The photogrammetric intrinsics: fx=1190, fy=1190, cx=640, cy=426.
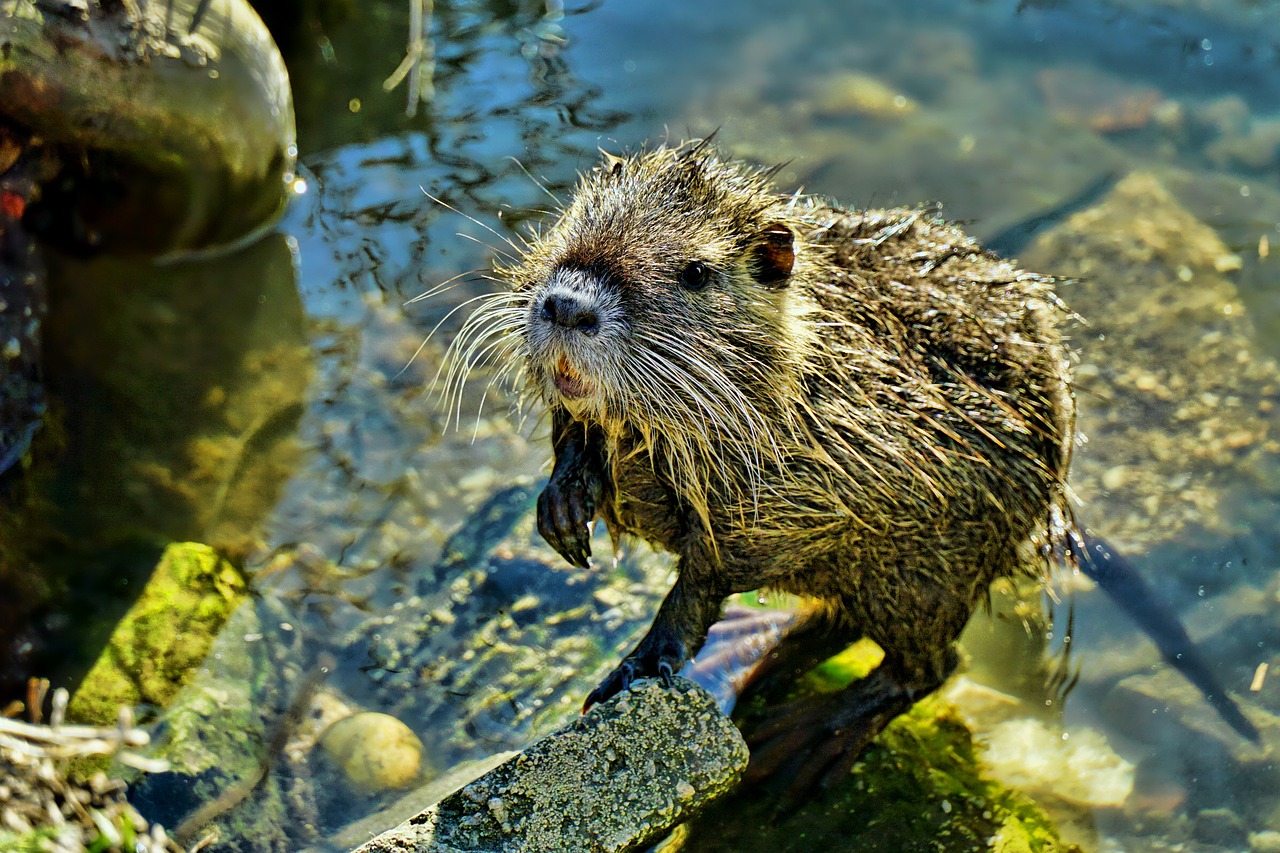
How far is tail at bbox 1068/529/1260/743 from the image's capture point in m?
3.44

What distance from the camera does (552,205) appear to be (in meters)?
4.99

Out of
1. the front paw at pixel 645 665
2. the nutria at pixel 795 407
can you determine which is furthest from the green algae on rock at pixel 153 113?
the front paw at pixel 645 665

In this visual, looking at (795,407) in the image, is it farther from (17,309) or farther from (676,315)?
(17,309)

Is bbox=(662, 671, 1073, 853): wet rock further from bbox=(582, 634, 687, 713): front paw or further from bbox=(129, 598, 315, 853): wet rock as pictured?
bbox=(129, 598, 315, 853): wet rock

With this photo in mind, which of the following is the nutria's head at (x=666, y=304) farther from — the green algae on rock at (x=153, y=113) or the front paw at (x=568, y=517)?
the green algae on rock at (x=153, y=113)

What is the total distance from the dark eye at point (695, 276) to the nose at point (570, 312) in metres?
0.25

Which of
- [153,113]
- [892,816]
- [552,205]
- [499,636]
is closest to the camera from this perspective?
[892,816]

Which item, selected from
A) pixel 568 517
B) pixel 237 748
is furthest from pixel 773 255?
pixel 237 748

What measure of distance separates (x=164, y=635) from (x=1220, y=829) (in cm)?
293

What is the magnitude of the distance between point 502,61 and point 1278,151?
3.48 metres

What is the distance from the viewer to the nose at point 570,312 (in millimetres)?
2316

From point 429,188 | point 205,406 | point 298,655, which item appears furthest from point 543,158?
point 298,655

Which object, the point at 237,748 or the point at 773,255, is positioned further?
the point at 237,748

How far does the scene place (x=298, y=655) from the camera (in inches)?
137
